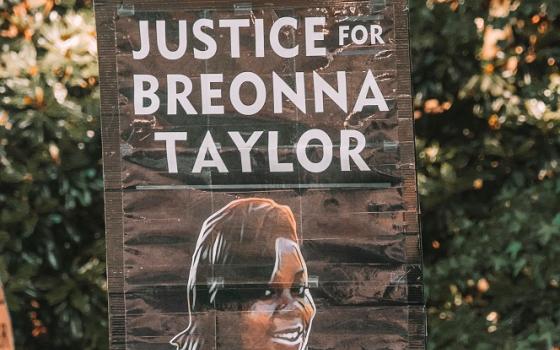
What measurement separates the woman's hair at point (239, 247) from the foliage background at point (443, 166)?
5.24ft

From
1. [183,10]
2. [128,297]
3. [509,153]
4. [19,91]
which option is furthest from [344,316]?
[19,91]

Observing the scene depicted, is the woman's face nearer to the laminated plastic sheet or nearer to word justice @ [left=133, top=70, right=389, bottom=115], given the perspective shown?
the laminated plastic sheet

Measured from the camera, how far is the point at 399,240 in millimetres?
2818

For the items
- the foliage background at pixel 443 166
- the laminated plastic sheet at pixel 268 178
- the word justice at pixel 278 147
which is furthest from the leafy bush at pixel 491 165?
the word justice at pixel 278 147

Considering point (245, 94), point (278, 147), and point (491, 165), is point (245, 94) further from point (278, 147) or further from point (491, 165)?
point (491, 165)

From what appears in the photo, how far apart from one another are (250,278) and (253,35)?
2.54 feet

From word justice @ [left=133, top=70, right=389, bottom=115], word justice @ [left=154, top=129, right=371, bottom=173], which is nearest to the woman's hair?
word justice @ [left=154, top=129, right=371, bottom=173]

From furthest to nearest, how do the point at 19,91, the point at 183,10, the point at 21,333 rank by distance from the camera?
the point at 21,333
the point at 19,91
the point at 183,10

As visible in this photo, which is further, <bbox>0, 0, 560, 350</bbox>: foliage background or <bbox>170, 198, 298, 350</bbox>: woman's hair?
<bbox>0, 0, 560, 350</bbox>: foliage background

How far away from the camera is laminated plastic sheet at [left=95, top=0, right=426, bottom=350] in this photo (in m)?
2.80

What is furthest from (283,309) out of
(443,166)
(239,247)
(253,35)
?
(443,166)

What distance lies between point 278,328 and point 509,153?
194 cm

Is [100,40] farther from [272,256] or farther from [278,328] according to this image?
[278,328]

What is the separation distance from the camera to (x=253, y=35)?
9.22ft
